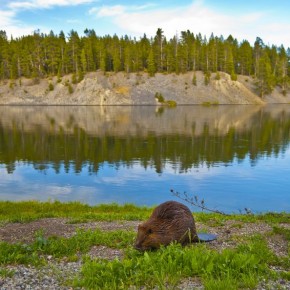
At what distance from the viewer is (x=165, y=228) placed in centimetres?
1134

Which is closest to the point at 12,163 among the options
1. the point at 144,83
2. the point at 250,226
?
the point at 250,226

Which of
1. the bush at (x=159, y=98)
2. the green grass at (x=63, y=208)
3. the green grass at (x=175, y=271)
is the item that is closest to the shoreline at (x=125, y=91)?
the bush at (x=159, y=98)

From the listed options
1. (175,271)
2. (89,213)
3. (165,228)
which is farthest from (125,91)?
(175,271)

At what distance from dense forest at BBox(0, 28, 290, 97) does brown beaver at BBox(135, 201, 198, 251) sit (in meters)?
156

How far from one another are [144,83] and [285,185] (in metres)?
132

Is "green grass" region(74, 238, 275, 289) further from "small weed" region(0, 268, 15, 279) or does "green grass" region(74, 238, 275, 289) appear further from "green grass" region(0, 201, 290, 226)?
"green grass" region(0, 201, 290, 226)

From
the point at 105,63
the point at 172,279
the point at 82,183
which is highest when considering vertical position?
the point at 105,63

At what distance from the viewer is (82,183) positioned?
31.8 m

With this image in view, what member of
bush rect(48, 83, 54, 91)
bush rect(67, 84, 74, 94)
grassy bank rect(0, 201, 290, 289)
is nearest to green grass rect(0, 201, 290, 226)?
grassy bank rect(0, 201, 290, 289)

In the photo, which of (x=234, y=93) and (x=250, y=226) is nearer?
(x=250, y=226)

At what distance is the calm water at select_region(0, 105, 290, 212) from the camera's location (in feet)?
92.3

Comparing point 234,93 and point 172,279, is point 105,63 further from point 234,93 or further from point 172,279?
point 172,279

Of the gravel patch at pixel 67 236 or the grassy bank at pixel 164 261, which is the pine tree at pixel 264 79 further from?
the grassy bank at pixel 164 261

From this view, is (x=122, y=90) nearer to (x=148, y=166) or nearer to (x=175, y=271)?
(x=148, y=166)
